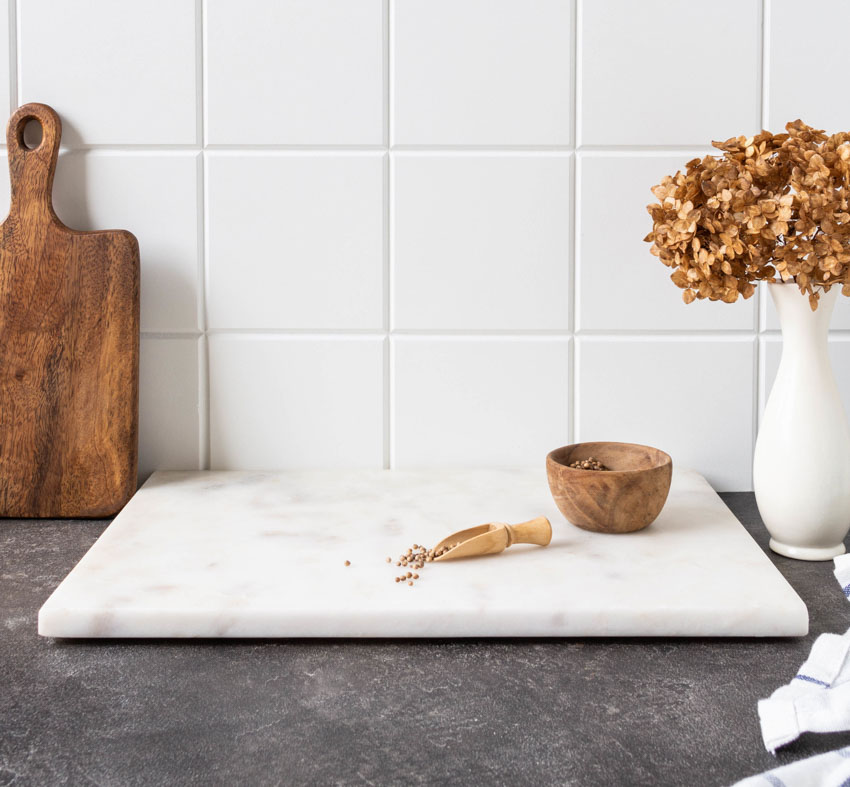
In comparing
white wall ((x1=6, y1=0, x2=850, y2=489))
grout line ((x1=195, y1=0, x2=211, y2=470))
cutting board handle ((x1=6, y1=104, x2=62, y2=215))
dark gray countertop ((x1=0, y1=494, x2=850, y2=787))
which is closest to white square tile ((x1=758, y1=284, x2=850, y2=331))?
white wall ((x1=6, y1=0, x2=850, y2=489))

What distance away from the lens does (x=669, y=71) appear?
107cm

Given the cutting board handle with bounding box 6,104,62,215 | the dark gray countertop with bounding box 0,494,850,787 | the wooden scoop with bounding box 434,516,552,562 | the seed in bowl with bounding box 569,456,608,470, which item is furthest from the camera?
the cutting board handle with bounding box 6,104,62,215

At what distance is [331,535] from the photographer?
91 cm

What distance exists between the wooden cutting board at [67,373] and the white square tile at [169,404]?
0.06 m

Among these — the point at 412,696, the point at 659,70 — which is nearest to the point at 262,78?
the point at 659,70

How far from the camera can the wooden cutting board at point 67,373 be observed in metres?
1.05

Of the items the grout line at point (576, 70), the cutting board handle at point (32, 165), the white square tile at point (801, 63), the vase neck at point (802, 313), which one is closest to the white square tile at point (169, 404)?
the cutting board handle at point (32, 165)

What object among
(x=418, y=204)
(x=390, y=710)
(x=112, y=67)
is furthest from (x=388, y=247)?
(x=390, y=710)

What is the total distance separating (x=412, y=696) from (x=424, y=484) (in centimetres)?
47

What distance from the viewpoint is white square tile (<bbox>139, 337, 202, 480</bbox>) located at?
3.67 feet

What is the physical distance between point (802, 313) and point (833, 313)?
27 centimetres

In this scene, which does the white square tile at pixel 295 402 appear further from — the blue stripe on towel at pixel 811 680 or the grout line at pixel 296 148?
the blue stripe on towel at pixel 811 680

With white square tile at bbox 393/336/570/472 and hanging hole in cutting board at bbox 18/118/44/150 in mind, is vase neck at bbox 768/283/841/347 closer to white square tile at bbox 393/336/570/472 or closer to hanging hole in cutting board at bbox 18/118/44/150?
white square tile at bbox 393/336/570/472

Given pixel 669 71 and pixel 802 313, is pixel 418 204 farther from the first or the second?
pixel 802 313
